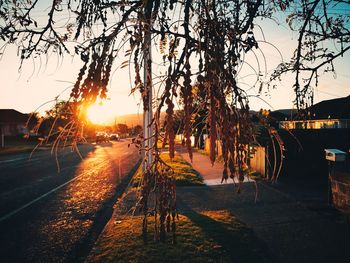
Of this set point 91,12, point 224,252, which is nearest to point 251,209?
→ point 224,252

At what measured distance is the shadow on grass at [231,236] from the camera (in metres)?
4.42

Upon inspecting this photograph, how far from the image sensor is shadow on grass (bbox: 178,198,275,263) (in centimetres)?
442

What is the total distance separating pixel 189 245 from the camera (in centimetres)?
477

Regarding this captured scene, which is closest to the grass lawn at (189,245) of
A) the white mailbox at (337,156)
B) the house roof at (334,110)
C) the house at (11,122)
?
the white mailbox at (337,156)

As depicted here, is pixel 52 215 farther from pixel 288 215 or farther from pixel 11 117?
pixel 11 117

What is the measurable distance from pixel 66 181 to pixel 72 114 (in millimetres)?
11788

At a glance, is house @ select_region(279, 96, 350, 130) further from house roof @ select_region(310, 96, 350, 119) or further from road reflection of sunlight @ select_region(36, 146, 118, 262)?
road reflection of sunlight @ select_region(36, 146, 118, 262)

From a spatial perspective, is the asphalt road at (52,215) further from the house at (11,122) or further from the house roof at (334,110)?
the house at (11,122)

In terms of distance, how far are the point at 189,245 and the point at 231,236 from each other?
A: 902 millimetres

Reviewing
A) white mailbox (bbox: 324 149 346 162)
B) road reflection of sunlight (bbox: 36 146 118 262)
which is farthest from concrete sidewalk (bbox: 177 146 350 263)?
road reflection of sunlight (bbox: 36 146 118 262)

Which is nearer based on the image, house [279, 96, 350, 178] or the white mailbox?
the white mailbox

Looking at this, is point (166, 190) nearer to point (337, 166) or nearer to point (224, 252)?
point (224, 252)

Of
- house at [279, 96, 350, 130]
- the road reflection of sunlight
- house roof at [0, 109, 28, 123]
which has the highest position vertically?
house roof at [0, 109, 28, 123]

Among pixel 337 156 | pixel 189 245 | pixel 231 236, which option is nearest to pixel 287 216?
pixel 231 236
